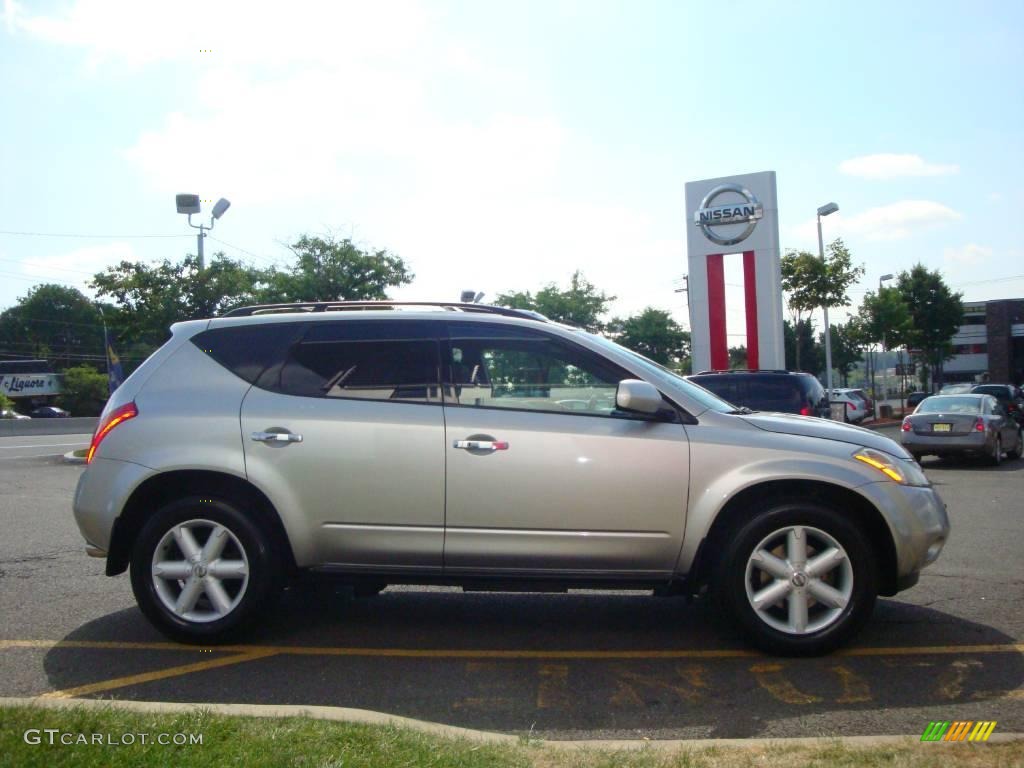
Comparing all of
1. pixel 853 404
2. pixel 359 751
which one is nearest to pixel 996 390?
pixel 853 404

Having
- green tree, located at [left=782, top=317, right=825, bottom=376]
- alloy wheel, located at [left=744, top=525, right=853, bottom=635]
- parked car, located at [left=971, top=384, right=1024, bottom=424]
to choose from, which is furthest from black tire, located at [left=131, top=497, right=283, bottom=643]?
green tree, located at [left=782, top=317, right=825, bottom=376]

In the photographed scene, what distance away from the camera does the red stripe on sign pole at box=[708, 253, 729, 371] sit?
24797 millimetres

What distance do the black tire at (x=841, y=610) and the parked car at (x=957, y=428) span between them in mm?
13673

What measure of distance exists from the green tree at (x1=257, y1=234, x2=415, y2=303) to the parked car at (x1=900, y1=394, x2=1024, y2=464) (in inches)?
1043

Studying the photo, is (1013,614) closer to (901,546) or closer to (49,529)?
(901,546)

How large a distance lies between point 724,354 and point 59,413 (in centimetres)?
5611

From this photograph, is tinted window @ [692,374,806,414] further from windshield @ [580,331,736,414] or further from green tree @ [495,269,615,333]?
green tree @ [495,269,615,333]

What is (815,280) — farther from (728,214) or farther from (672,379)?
(672,379)

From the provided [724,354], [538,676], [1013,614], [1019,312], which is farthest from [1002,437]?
[1019,312]

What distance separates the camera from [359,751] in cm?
356

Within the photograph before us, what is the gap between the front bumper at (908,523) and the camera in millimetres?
5086

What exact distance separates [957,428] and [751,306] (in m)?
8.01

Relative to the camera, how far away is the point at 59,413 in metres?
66.8

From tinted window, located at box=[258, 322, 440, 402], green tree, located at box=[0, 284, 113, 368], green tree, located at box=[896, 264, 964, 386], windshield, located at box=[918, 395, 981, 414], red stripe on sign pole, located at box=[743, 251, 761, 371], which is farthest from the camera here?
green tree, located at box=[0, 284, 113, 368]
